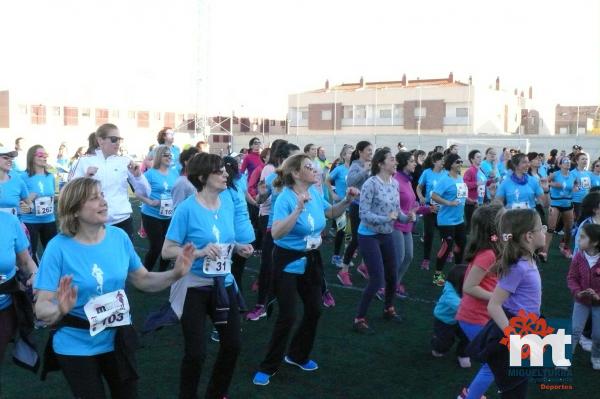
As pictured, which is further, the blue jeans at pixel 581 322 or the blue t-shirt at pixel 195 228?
the blue jeans at pixel 581 322

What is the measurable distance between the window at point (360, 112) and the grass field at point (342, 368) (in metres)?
54.8

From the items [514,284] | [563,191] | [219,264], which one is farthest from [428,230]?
[514,284]

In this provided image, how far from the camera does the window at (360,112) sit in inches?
2422

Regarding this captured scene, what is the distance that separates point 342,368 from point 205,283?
6.57 feet

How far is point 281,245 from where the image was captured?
5.23 meters

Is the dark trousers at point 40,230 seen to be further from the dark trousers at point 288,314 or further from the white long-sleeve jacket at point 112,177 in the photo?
the dark trousers at point 288,314

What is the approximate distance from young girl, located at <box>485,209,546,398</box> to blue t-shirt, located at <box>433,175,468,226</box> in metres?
5.15

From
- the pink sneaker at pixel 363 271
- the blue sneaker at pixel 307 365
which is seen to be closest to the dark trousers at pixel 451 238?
the pink sneaker at pixel 363 271

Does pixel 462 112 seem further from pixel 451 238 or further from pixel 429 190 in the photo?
pixel 451 238

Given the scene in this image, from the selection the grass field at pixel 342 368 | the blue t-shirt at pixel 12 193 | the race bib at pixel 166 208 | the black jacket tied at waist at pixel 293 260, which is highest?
the blue t-shirt at pixel 12 193

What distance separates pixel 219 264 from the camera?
4.23m

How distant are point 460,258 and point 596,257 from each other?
3.52m

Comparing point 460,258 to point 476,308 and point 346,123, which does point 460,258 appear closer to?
point 476,308

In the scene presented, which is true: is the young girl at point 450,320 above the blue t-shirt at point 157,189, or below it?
below
